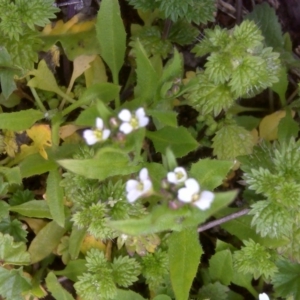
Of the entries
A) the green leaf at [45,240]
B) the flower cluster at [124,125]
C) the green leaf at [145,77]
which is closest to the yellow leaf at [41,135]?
the green leaf at [45,240]

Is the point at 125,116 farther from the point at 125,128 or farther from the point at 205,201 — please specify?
the point at 205,201

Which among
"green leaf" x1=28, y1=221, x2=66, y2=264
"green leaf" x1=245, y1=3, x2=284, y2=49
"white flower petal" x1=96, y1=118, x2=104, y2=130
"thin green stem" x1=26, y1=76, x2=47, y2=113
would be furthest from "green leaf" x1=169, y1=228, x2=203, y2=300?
"green leaf" x1=245, y1=3, x2=284, y2=49

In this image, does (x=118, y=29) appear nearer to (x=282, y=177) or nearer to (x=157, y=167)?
(x=157, y=167)

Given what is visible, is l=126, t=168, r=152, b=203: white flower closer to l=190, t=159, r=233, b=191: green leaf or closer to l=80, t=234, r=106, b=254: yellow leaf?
l=190, t=159, r=233, b=191: green leaf

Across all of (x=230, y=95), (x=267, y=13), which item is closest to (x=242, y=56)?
(x=230, y=95)

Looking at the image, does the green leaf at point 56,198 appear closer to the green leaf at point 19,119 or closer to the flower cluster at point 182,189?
the green leaf at point 19,119
